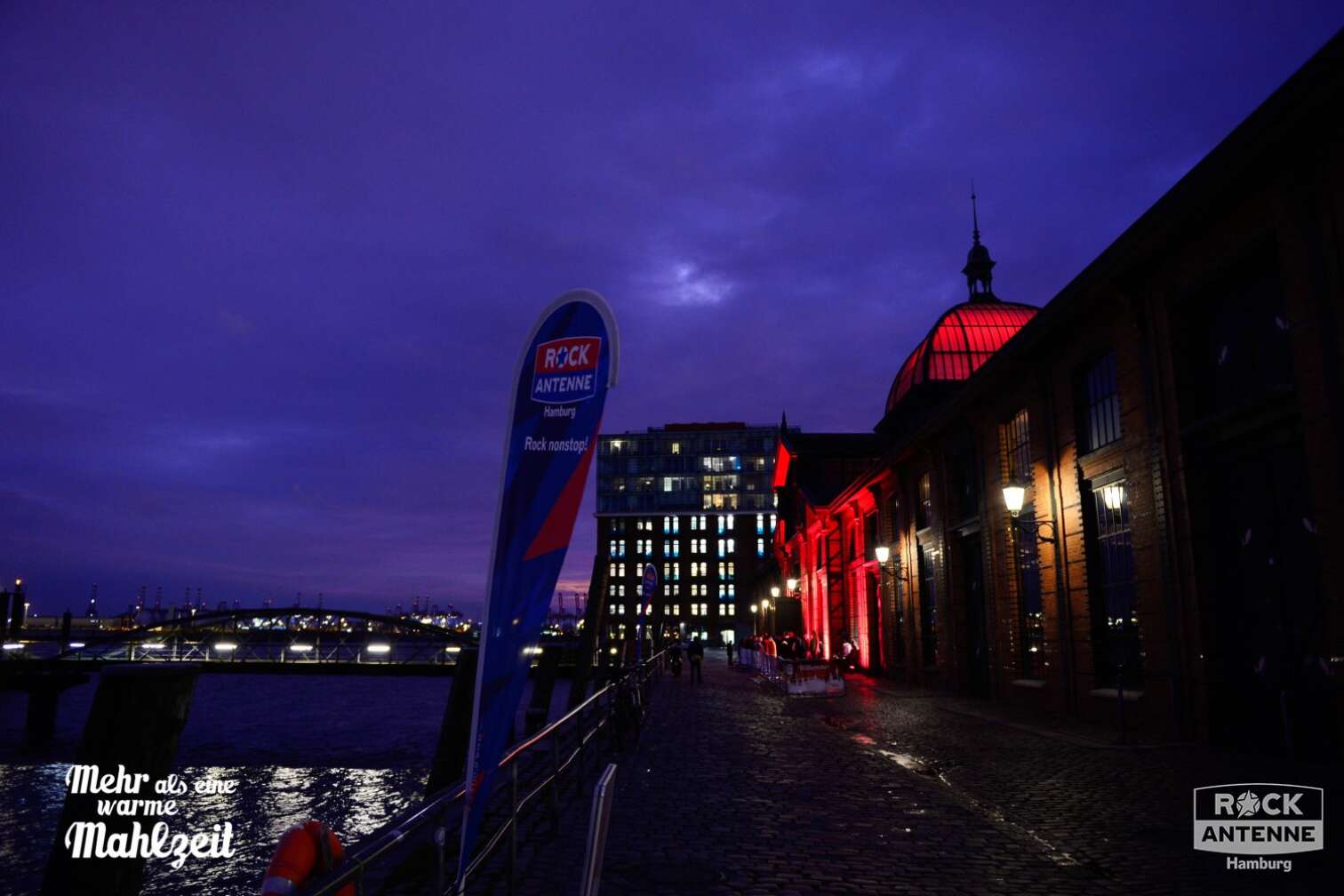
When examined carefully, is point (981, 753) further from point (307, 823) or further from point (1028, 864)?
point (307, 823)

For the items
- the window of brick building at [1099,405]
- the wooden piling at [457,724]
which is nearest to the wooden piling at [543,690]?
the wooden piling at [457,724]

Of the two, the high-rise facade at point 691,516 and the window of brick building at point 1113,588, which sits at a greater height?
the high-rise facade at point 691,516

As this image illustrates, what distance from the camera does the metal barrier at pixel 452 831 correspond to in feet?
12.5

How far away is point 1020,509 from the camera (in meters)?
17.6

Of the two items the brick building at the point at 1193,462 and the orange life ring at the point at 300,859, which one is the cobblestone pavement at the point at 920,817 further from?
the orange life ring at the point at 300,859

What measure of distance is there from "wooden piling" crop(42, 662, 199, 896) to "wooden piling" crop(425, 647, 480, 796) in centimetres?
464

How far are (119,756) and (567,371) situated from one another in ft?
8.65

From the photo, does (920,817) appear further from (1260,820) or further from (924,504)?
(924,504)

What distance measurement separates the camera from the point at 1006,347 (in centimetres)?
1944

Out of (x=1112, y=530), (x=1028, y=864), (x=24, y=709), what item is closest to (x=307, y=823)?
(x=1028, y=864)

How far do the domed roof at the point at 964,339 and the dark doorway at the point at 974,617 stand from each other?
50.4 ft

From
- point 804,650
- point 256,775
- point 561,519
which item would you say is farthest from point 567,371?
point 804,650

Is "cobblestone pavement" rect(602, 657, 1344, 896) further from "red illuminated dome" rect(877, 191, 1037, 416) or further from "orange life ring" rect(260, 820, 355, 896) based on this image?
"red illuminated dome" rect(877, 191, 1037, 416)

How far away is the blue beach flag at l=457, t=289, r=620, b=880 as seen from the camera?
420cm
